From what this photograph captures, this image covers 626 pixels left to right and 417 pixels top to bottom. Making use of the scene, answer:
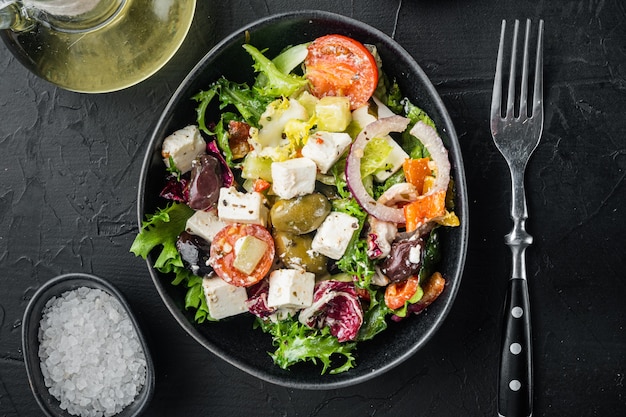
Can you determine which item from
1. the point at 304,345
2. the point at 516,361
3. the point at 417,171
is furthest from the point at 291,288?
the point at 516,361

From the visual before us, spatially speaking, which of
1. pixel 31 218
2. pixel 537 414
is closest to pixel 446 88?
pixel 537 414

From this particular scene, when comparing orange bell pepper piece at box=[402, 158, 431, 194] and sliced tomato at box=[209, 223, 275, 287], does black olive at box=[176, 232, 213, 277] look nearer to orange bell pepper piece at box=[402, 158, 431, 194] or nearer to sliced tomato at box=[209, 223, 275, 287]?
sliced tomato at box=[209, 223, 275, 287]

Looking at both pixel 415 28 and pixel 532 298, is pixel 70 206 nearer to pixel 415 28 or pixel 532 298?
pixel 415 28

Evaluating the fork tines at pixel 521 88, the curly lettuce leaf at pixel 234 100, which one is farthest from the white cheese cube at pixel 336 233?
the fork tines at pixel 521 88

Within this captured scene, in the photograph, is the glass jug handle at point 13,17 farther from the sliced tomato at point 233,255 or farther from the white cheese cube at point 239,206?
the sliced tomato at point 233,255

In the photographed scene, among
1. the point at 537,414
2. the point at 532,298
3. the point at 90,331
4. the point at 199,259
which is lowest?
the point at 537,414

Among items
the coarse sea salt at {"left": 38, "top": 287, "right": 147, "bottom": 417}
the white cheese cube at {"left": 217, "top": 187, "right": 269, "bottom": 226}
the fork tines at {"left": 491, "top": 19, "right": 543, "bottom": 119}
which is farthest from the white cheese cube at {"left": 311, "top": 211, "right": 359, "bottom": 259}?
the coarse sea salt at {"left": 38, "top": 287, "right": 147, "bottom": 417}
